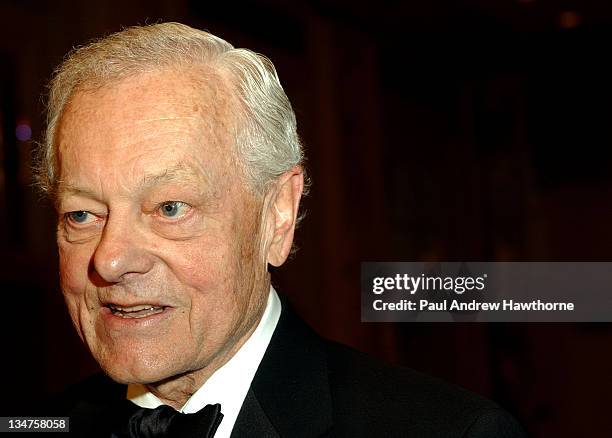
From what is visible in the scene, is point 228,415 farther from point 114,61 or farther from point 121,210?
point 114,61

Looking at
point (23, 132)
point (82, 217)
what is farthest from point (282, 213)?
point (23, 132)

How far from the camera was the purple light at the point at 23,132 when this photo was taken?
2744mm

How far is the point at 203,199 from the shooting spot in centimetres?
133

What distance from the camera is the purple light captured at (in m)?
2.74

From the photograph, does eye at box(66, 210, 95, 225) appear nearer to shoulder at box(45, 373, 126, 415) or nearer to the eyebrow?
the eyebrow

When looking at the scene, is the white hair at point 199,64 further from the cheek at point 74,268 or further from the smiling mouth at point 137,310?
the smiling mouth at point 137,310

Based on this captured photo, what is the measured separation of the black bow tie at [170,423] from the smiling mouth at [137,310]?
0.16m

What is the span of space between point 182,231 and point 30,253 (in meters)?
1.60

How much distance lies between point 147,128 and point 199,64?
0.45ft

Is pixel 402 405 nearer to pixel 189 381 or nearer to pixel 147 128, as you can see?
pixel 189 381

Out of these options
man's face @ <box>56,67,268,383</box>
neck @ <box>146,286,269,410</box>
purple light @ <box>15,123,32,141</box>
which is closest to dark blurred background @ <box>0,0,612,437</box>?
purple light @ <box>15,123,32,141</box>

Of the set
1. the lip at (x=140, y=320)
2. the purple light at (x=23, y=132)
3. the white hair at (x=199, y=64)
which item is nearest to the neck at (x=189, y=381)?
the lip at (x=140, y=320)

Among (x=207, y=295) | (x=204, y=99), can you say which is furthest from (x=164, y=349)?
(x=204, y=99)

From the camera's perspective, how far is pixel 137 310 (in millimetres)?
1330
